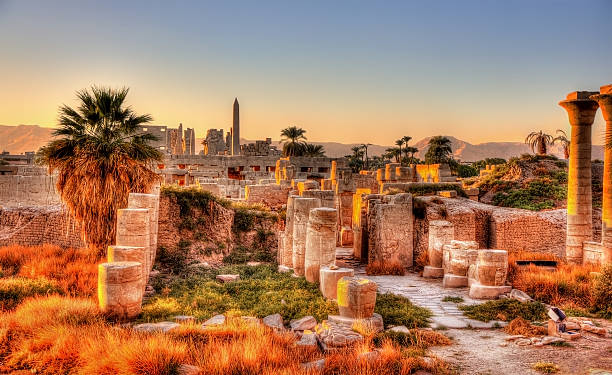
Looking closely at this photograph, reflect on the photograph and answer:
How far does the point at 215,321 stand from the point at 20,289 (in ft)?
14.7

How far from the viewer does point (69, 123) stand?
12398 millimetres

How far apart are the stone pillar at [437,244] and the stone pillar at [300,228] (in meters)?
3.51

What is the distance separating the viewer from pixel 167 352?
6.17m

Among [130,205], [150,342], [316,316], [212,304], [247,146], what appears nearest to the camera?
[150,342]

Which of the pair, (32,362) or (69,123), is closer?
(32,362)

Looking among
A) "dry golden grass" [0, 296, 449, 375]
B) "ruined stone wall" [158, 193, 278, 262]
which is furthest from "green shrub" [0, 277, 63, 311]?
"ruined stone wall" [158, 193, 278, 262]

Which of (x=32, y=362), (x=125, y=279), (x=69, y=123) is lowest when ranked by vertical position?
(x=32, y=362)

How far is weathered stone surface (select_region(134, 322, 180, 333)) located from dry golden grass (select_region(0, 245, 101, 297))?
8.56 feet

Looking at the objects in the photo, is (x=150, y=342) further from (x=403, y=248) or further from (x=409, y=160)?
(x=409, y=160)

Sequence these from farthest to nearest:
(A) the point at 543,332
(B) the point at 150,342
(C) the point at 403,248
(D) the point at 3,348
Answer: (C) the point at 403,248, (A) the point at 543,332, (D) the point at 3,348, (B) the point at 150,342

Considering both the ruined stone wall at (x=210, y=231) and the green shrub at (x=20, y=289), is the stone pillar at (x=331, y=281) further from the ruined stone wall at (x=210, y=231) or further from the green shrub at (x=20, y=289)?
the ruined stone wall at (x=210, y=231)

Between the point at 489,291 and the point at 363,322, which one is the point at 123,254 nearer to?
the point at 363,322

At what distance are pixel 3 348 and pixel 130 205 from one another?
535 cm

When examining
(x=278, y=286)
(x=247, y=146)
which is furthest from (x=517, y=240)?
(x=247, y=146)
